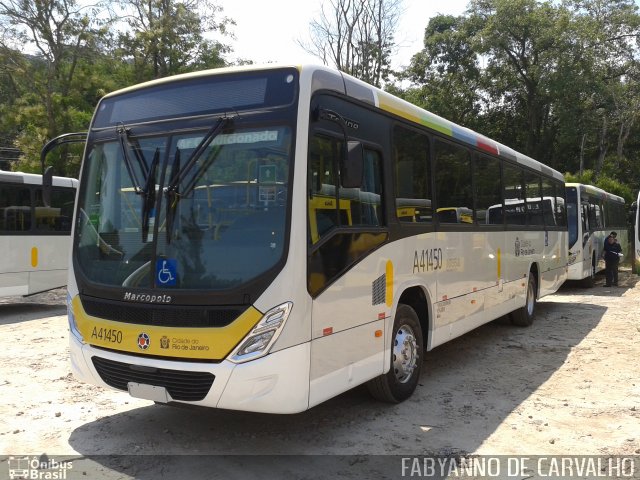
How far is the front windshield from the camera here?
425 cm

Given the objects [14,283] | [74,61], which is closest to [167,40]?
[74,61]

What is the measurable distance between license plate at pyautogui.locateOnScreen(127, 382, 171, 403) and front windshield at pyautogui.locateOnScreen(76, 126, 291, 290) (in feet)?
2.46

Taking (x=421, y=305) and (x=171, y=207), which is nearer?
(x=171, y=207)

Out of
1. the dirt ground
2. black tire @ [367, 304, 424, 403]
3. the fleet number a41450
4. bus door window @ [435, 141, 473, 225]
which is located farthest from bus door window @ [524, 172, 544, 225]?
black tire @ [367, 304, 424, 403]

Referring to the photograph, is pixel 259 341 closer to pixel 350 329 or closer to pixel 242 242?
pixel 242 242

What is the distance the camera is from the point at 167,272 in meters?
4.41

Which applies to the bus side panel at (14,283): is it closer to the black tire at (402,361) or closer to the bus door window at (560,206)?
the black tire at (402,361)

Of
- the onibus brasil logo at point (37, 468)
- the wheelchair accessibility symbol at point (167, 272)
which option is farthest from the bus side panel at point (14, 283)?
the wheelchair accessibility symbol at point (167, 272)

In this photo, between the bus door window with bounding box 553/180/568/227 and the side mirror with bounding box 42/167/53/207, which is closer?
the side mirror with bounding box 42/167/53/207

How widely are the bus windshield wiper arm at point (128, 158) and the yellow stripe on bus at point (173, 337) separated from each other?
3.62 feet

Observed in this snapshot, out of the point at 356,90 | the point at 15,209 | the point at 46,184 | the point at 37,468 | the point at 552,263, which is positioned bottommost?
the point at 37,468

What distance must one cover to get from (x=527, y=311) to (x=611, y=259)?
8.62 m

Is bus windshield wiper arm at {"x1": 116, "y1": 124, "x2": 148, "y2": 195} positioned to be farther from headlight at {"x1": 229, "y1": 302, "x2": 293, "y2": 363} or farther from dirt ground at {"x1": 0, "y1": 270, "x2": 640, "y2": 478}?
dirt ground at {"x1": 0, "y1": 270, "x2": 640, "y2": 478}

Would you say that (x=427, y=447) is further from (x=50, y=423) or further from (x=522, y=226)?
(x=522, y=226)
